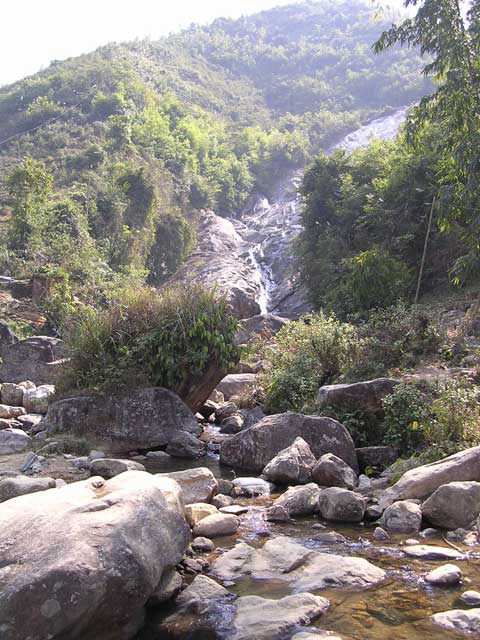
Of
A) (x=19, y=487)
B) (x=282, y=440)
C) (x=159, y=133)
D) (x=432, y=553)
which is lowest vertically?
(x=282, y=440)

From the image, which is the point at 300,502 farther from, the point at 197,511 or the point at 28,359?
the point at 28,359

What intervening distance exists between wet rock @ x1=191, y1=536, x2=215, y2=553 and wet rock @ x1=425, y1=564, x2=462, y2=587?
1.97 metres

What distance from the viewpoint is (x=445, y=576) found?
489 centimetres

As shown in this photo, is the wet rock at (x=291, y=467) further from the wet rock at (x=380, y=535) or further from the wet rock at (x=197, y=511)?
the wet rock at (x=380, y=535)

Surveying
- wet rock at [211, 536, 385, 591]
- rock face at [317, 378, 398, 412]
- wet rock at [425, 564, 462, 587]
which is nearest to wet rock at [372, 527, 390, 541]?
wet rock at [211, 536, 385, 591]

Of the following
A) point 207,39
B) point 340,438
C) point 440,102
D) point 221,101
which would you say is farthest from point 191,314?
point 207,39

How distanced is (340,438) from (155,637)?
5364mm

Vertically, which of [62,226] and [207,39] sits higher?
[207,39]

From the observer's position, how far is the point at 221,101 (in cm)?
7925

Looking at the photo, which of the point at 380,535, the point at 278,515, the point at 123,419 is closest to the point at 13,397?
Answer: the point at 123,419

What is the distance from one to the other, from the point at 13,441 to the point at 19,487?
13.7 feet

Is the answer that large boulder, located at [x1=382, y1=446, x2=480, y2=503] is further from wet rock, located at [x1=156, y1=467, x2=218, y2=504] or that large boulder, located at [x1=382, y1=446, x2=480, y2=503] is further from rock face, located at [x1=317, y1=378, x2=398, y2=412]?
rock face, located at [x1=317, y1=378, x2=398, y2=412]

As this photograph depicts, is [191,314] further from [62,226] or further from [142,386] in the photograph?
[62,226]

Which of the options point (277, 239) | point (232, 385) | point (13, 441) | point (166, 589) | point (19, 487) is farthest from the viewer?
point (277, 239)
